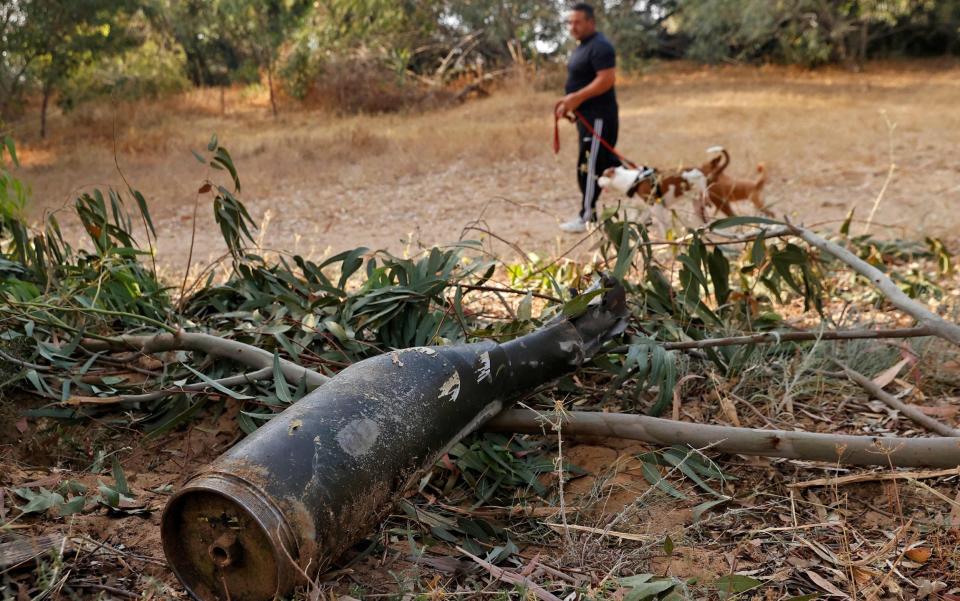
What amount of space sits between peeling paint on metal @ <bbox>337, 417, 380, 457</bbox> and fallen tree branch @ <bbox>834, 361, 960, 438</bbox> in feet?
5.64

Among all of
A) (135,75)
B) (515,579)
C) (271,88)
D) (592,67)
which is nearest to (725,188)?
(592,67)

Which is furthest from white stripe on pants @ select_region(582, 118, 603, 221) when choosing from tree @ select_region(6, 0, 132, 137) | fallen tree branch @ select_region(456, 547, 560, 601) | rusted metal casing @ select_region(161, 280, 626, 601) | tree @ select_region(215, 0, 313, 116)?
tree @ select_region(215, 0, 313, 116)

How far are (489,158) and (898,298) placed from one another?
23.7 feet

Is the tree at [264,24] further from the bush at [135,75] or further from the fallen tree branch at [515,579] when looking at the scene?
the fallen tree branch at [515,579]

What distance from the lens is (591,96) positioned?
632cm

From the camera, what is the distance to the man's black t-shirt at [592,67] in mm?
6238

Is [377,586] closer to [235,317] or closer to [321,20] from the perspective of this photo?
[235,317]

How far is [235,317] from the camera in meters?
3.12

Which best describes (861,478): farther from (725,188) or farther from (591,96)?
(591,96)

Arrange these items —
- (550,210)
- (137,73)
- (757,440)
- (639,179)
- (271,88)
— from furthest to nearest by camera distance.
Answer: (137,73) → (271,88) → (550,210) → (639,179) → (757,440)

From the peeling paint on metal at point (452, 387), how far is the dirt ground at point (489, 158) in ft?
10.3

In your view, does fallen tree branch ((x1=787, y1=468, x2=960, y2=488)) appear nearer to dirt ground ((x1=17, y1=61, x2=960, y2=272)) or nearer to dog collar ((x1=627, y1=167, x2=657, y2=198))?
dirt ground ((x1=17, y1=61, x2=960, y2=272))

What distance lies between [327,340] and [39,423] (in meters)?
0.96

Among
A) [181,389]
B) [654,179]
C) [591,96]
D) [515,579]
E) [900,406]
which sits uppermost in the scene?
[591,96]
